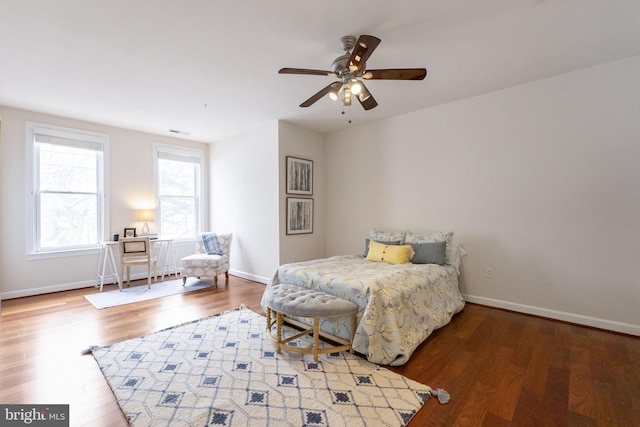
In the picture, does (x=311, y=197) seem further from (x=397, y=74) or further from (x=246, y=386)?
(x=246, y=386)

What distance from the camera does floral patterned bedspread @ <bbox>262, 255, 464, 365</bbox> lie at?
220 cm

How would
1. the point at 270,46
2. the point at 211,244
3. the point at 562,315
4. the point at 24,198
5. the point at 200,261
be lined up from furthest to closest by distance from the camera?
the point at 211,244, the point at 200,261, the point at 24,198, the point at 562,315, the point at 270,46

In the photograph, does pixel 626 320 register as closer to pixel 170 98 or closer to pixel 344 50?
pixel 344 50

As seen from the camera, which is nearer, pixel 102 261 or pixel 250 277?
pixel 102 261

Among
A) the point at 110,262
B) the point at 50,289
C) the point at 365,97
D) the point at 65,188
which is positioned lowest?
the point at 50,289

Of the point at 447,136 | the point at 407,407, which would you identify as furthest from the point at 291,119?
the point at 407,407

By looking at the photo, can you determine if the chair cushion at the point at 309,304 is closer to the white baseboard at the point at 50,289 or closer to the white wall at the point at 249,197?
the white wall at the point at 249,197

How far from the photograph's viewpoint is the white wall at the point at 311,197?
4496 millimetres

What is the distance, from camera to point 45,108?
155 inches

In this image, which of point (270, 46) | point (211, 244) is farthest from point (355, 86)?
point (211, 244)

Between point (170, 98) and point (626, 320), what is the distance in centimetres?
571

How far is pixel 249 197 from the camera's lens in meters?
4.99

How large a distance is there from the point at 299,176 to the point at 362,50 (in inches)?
115

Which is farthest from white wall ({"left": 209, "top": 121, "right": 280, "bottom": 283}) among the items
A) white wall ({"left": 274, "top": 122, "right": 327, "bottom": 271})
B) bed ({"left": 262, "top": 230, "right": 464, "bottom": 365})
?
bed ({"left": 262, "top": 230, "right": 464, "bottom": 365})
